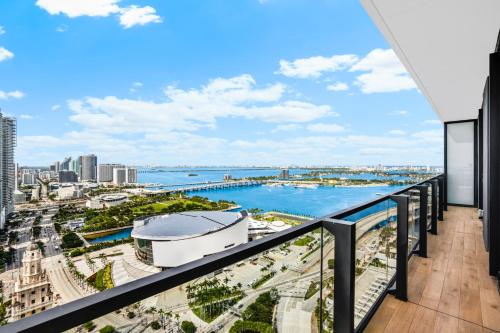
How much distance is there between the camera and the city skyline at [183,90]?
43.8 m

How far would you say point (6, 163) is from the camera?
1012 inches

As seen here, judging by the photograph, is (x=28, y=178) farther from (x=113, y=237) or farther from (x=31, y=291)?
(x=31, y=291)

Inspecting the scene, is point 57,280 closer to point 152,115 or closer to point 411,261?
point 411,261

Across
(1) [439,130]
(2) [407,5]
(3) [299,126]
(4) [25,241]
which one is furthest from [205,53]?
(2) [407,5]

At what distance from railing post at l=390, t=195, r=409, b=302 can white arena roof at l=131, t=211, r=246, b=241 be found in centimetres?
2239

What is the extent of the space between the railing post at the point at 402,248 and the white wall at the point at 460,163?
6.74 meters

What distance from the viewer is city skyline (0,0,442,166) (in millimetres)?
43750

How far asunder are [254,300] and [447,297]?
2.22 meters

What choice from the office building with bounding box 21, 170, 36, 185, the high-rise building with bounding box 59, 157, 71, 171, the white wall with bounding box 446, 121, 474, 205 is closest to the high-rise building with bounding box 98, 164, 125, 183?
the high-rise building with bounding box 59, 157, 71, 171

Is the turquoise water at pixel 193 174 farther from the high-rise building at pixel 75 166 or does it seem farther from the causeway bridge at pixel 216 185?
the high-rise building at pixel 75 166

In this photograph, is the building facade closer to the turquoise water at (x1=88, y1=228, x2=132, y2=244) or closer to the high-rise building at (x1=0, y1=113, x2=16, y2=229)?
the turquoise water at (x1=88, y1=228, x2=132, y2=244)

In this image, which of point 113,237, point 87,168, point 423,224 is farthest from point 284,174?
point 423,224

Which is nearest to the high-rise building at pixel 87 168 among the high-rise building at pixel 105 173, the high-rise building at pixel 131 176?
the high-rise building at pixel 105 173

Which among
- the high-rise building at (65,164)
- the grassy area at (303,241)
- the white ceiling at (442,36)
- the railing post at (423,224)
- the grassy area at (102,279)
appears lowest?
the grassy area at (102,279)
